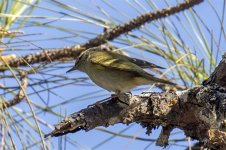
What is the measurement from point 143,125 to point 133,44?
85cm

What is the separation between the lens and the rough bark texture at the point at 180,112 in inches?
56.7

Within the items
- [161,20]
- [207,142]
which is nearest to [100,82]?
[161,20]

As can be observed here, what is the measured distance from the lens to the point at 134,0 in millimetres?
2287

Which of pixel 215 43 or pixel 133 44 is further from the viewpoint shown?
pixel 133 44

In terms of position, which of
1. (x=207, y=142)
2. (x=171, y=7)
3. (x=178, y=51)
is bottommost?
(x=207, y=142)

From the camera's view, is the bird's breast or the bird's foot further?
the bird's breast

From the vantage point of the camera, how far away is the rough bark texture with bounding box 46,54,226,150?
56.7 inches

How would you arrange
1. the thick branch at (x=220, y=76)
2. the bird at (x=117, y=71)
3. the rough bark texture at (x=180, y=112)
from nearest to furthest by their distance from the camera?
the rough bark texture at (x=180, y=112)
the thick branch at (x=220, y=76)
the bird at (x=117, y=71)

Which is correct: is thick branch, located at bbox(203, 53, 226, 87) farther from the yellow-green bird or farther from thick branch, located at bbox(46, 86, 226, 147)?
the yellow-green bird

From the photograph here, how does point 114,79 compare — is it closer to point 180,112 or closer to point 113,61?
point 113,61

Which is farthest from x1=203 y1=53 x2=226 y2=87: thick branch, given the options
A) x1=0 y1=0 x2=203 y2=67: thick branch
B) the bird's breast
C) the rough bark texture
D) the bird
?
x1=0 y1=0 x2=203 y2=67: thick branch

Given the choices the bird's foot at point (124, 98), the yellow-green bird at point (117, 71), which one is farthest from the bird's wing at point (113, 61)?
the bird's foot at point (124, 98)

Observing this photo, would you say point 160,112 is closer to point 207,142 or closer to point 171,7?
point 207,142

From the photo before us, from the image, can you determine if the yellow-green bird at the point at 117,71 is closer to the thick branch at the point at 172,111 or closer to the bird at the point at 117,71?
the bird at the point at 117,71
